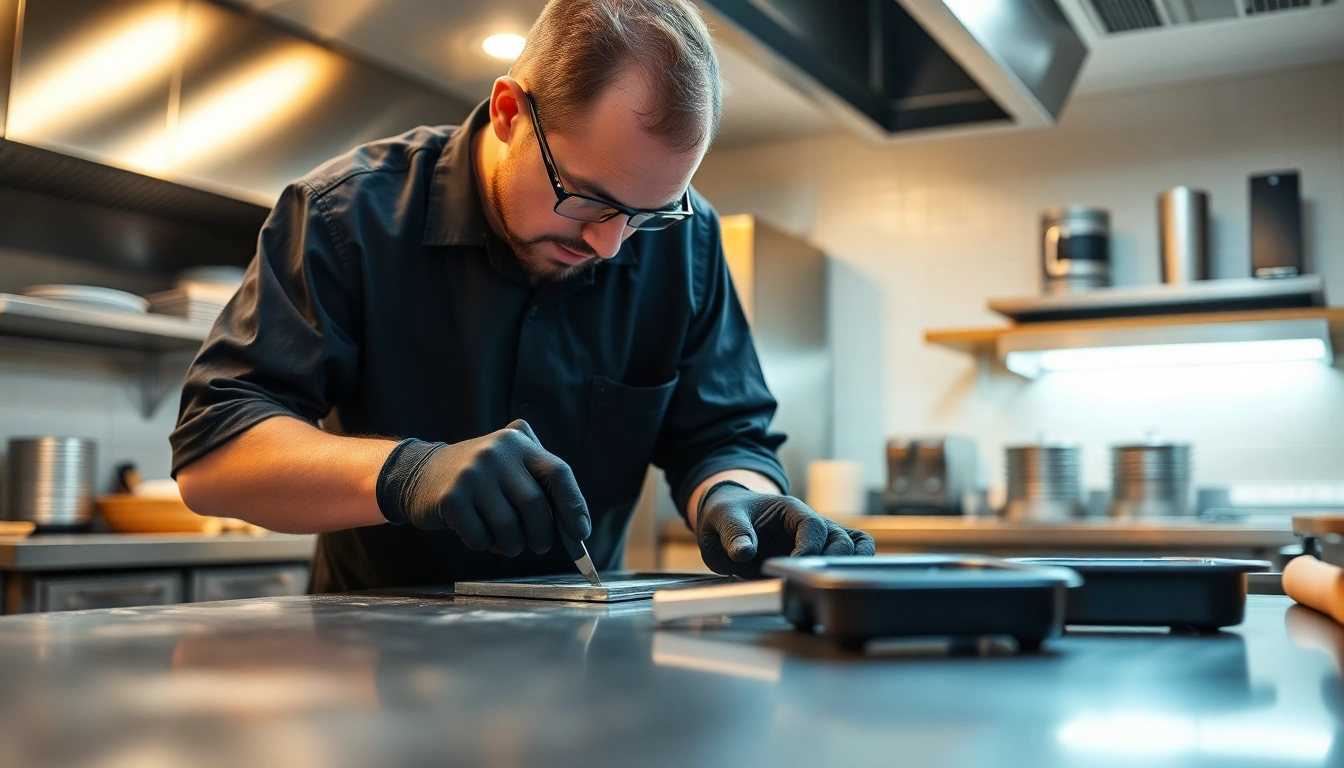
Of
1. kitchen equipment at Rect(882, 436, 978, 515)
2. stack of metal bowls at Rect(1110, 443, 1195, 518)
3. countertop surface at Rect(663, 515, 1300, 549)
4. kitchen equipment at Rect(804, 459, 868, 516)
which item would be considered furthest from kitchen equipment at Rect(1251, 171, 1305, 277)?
kitchen equipment at Rect(804, 459, 868, 516)

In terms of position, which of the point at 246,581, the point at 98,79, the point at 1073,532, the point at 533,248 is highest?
the point at 98,79

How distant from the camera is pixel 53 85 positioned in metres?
2.71

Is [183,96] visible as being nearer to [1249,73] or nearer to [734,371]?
[734,371]

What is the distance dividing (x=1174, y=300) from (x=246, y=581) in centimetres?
260

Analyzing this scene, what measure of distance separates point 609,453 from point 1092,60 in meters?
2.68

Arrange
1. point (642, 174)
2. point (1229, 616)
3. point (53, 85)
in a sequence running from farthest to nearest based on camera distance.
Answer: point (53, 85)
point (642, 174)
point (1229, 616)

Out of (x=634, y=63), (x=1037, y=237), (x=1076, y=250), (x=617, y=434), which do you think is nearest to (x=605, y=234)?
(x=634, y=63)

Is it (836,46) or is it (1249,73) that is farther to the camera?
(1249,73)

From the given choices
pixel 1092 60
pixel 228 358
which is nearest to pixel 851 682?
pixel 228 358

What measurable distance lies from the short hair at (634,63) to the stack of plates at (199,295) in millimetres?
2056

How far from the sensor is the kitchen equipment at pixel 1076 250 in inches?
137

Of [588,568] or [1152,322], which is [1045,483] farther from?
[588,568]

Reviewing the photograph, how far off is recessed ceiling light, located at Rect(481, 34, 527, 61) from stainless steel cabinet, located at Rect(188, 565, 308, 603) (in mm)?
1541

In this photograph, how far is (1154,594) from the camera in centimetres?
74
